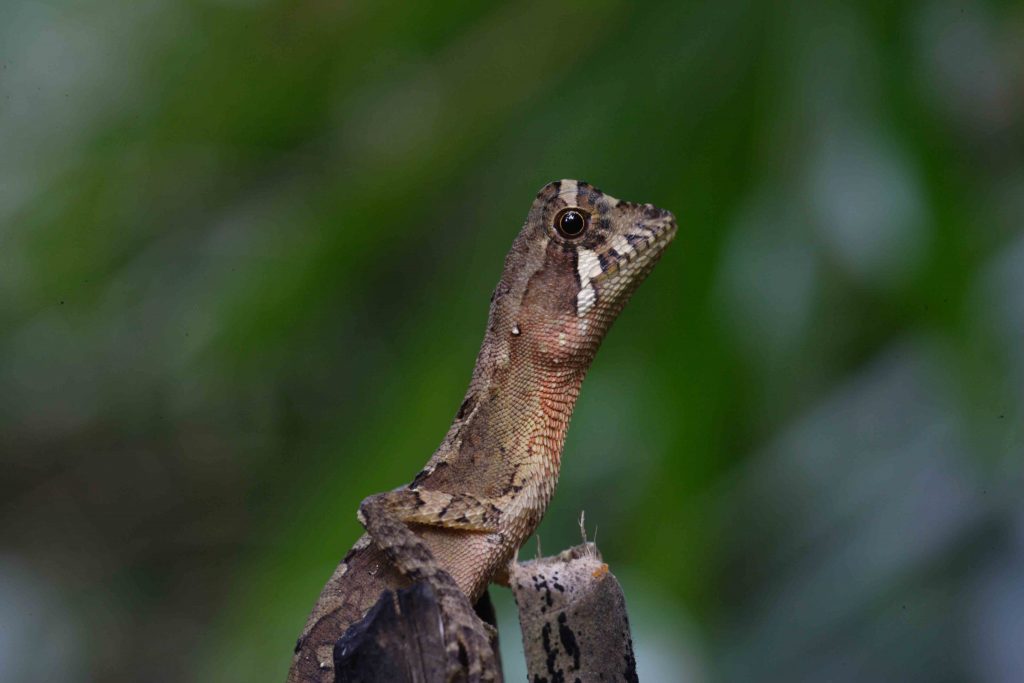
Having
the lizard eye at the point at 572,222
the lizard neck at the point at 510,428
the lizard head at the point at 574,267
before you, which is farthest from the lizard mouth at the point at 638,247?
the lizard neck at the point at 510,428

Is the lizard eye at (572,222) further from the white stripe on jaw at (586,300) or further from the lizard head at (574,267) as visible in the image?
the white stripe on jaw at (586,300)

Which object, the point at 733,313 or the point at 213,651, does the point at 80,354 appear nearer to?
the point at 213,651

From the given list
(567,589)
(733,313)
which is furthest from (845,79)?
(567,589)

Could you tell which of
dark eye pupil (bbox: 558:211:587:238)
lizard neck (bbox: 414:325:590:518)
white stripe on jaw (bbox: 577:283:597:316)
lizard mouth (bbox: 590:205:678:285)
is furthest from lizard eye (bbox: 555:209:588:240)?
lizard neck (bbox: 414:325:590:518)

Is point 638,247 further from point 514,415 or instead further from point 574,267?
point 514,415

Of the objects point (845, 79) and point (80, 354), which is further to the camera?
point (80, 354)

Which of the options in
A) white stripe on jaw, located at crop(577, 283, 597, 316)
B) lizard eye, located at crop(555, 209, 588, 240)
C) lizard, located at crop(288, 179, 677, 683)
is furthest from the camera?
lizard eye, located at crop(555, 209, 588, 240)

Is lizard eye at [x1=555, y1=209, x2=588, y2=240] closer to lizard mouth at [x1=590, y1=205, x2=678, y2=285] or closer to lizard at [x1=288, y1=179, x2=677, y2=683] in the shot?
lizard at [x1=288, y1=179, x2=677, y2=683]

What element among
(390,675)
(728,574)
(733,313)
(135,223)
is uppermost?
(135,223)
